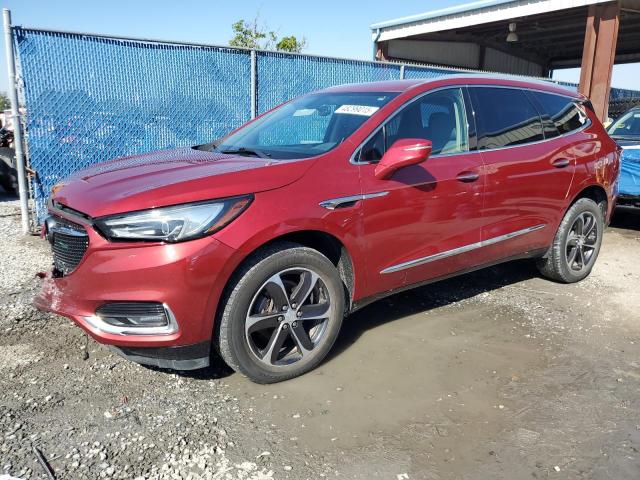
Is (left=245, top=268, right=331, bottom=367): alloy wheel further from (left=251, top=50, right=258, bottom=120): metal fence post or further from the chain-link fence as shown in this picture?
(left=251, top=50, right=258, bottom=120): metal fence post

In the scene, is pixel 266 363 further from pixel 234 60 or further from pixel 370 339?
pixel 234 60

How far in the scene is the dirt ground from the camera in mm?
2486

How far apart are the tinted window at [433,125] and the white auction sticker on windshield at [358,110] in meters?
0.14

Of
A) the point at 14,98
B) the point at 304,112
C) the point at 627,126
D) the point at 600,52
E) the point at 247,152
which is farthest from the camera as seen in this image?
the point at 600,52

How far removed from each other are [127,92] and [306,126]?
12.2 feet

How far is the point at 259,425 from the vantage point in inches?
109

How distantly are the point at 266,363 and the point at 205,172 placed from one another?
112 centimetres

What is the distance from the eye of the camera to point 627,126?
7.92 meters

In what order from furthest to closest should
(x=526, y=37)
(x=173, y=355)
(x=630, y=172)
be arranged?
1. (x=526, y=37)
2. (x=630, y=172)
3. (x=173, y=355)

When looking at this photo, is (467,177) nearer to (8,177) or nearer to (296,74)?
(296,74)

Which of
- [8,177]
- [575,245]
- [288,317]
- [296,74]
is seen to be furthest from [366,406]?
[8,177]

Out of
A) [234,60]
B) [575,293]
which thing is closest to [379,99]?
[575,293]

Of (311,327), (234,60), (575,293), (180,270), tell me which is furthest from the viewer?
(234,60)

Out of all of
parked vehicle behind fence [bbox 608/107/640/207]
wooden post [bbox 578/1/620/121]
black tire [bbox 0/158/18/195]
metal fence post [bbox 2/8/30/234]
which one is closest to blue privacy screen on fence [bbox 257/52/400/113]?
metal fence post [bbox 2/8/30/234]
